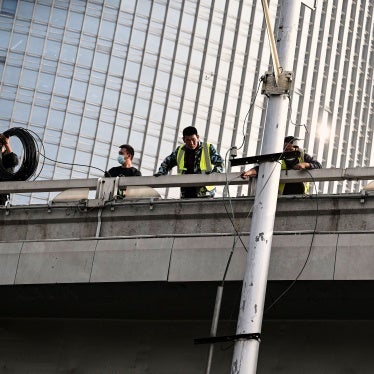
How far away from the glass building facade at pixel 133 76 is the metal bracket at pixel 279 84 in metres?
71.8

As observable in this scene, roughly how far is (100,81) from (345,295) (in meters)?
77.4

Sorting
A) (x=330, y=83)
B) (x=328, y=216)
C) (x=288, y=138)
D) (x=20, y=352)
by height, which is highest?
(x=330, y=83)

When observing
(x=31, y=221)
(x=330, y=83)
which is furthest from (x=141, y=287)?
(x=330, y=83)

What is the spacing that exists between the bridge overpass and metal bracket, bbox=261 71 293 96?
4.76ft

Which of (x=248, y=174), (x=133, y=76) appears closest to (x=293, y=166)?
(x=248, y=174)

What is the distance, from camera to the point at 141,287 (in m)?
18.0

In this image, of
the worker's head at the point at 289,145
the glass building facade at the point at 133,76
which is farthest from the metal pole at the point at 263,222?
the glass building facade at the point at 133,76

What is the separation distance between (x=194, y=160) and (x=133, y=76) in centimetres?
7483

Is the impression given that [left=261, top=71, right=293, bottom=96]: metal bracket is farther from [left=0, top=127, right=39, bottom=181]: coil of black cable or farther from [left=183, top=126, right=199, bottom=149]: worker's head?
[left=0, top=127, right=39, bottom=181]: coil of black cable

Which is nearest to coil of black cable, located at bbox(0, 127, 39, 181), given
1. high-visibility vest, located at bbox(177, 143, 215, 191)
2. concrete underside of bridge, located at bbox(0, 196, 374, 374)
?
concrete underside of bridge, located at bbox(0, 196, 374, 374)

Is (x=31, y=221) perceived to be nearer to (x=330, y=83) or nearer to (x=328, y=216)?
(x=328, y=216)

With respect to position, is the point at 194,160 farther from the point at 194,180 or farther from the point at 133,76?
the point at 133,76

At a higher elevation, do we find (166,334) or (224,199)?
(224,199)

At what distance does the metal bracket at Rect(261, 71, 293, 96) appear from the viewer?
55.1 ft
